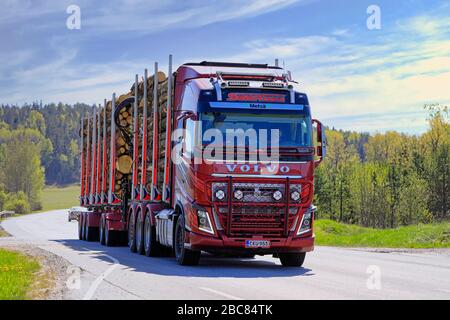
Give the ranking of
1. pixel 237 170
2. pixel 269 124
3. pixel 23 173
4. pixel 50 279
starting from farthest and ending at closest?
pixel 23 173, pixel 269 124, pixel 237 170, pixel 50 279

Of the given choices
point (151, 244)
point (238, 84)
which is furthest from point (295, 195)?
point (151, 244)

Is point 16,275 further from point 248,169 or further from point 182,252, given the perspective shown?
point 248,169

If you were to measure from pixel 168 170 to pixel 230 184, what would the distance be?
328cm

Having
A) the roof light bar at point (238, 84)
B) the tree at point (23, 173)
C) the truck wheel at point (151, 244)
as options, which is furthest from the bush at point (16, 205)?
the roof light bar at point (238, 84)

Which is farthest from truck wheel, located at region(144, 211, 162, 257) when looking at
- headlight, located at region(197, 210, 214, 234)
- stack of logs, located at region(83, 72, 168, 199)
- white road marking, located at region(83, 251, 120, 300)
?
headlight, located at region(197, 210, 214, 234)

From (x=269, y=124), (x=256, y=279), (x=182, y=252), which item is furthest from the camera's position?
(x=182, y=252)

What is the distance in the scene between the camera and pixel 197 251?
1627cm

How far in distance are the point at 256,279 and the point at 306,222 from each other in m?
2.88

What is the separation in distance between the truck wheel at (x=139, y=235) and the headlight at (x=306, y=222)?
20.3ft

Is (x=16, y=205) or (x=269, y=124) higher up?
(x=269, y=124)

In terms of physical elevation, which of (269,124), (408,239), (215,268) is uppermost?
(269,124)

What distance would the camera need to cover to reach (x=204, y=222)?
15.6 metres

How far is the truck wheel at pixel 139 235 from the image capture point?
2084 cm
